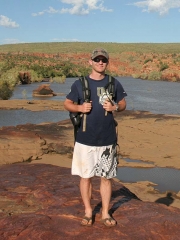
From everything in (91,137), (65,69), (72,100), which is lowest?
(65,69)

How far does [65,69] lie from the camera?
6438 centimetres

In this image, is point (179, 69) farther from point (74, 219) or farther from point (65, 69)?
point (74, 219)

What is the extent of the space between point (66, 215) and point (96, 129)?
1.05 metres

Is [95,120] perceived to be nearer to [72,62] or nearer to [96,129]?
[96,129]

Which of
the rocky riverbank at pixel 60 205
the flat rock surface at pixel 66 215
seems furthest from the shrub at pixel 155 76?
the flat rock surface at pixel 66 215

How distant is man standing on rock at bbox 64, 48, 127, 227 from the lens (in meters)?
3.76

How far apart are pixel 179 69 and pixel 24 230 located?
60.6 m

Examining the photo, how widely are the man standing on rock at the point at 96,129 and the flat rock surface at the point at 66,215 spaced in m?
0.20

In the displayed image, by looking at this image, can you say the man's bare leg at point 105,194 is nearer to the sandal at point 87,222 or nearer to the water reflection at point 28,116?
the sandal at point 87,222

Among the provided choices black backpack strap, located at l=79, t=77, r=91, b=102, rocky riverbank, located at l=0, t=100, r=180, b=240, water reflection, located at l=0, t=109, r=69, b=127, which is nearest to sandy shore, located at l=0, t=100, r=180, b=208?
rocky riverbank, located at l=0, t=100, r=180, b=240

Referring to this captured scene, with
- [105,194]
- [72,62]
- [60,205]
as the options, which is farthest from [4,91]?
[72,62]

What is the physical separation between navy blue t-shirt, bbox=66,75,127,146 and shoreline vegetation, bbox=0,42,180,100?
2440cm

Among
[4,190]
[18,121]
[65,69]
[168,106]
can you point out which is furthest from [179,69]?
[4,190]

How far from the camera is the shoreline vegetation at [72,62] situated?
47734 millimetres
